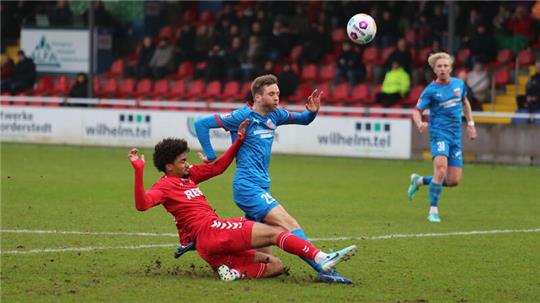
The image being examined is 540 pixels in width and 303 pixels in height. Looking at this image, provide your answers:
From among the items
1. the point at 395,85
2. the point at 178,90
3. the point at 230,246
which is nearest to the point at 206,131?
the point at 230,246

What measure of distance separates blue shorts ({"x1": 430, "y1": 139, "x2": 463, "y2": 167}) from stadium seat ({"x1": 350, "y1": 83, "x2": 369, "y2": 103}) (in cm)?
1321

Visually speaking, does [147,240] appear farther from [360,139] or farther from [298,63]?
[298,63]

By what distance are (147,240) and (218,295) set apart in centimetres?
346

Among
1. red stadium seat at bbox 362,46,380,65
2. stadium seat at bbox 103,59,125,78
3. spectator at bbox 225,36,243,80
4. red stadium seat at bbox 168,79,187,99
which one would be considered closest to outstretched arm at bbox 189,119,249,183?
red stadium seat at bbox 362,46,380,65

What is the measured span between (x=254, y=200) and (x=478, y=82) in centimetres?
1699

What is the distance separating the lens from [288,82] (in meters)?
27.5

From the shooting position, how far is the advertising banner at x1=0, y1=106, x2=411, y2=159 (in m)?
23.8

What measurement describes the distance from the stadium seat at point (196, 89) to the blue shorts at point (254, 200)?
67.6ft

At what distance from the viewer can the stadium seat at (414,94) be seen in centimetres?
2591

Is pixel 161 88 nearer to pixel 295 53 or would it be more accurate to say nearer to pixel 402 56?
pixel 295 53

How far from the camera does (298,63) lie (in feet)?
96.6

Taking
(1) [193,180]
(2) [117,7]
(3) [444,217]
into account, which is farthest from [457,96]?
(2) [117,7]

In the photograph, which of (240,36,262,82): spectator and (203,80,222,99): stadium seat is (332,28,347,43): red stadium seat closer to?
(240,36,262,82): spectator

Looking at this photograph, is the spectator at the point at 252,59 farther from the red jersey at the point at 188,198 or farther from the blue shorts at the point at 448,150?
the red jersey at the point at 188,198
